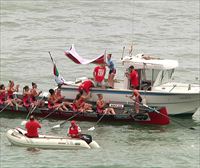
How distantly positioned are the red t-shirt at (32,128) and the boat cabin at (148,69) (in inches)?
266

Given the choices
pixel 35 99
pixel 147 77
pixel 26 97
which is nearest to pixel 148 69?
pixel 147 77

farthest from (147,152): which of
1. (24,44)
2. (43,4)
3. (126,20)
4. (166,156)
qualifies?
(43,4)

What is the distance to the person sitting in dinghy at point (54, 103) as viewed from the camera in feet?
133

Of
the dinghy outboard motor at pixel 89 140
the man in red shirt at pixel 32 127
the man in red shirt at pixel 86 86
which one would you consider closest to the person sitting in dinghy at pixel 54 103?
the man in red shirt at pixel 86 86

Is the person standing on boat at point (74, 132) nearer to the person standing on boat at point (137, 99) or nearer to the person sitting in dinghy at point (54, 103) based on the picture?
the person sitting in dinghy at point (54, 103)

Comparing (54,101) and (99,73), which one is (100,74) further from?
(54,101)

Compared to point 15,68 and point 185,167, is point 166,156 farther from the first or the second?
point 15,68

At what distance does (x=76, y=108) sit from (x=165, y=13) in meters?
30.0

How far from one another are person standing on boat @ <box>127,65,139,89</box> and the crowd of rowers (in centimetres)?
163

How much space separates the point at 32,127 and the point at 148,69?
758 cm

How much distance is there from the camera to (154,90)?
4072 centimetres

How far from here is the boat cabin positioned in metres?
40.7

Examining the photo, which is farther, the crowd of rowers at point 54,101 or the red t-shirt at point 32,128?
the crowd of rowers at point 54,101

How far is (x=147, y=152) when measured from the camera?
35.6m
